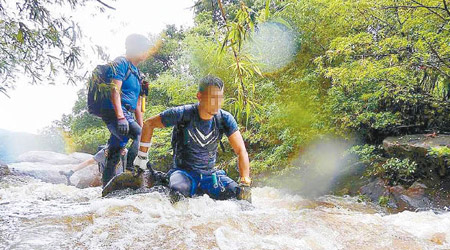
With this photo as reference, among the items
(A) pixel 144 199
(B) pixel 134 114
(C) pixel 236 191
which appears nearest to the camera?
(A) pixel 144 199

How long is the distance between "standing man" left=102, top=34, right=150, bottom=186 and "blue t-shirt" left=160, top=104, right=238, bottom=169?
58cm

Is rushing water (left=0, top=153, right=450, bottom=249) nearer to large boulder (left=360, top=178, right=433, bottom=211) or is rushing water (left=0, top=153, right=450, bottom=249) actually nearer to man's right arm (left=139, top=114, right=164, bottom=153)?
man's right arm (left=139, top=114, right=164, bottom=153)

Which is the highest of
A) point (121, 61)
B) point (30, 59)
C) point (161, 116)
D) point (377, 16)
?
point (377, 16)

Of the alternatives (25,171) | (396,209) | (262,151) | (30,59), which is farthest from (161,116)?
(25,171)

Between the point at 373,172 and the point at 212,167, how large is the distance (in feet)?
10.9

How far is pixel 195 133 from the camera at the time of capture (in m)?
3.09

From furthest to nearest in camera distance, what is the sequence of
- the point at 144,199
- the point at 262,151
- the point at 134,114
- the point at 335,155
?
the point at 262,151 → the point at 335,155 → the point at 134,114 → the point at 144,199

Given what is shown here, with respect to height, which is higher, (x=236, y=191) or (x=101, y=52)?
(x=101, y=52)

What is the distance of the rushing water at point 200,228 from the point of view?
183cm

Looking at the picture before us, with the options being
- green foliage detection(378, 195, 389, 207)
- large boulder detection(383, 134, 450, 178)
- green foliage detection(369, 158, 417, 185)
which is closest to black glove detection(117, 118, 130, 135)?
green foliage detection(378, 195, 389, 207)

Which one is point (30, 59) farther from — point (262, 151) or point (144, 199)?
point (262, 151)

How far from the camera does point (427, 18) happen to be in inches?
167

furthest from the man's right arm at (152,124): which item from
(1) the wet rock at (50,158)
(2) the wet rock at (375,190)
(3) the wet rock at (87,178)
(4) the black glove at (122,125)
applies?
(1) the wet rock at (50,158)

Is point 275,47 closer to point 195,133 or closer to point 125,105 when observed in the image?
point 125,105
